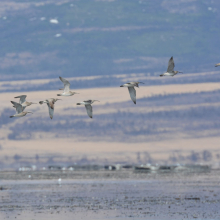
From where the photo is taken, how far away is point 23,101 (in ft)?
283

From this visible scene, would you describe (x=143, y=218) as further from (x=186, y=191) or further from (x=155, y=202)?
(x=186, y=191)

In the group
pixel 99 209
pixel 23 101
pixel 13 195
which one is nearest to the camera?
pixel 23 101

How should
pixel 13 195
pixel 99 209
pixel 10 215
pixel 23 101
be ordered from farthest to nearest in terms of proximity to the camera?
pixel 13 195, pixel 99 209, pixel 10 215, pixel 23 101

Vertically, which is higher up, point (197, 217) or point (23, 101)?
point (23, 101)

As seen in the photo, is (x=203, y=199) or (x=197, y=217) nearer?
(x=197, y=217)

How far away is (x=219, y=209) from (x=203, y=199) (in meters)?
15.9

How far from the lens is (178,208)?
98.8m

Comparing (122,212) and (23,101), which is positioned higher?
(23,101)

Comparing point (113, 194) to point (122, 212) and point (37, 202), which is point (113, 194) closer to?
point (37, 202)

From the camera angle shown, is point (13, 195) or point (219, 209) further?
point (13, 195)

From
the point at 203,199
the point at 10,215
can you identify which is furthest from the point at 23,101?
the point at 203,199

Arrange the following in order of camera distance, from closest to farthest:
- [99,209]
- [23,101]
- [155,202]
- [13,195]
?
[23,101] → [99,209] → [155,202] → [13,195]

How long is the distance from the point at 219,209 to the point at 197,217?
9247 mm

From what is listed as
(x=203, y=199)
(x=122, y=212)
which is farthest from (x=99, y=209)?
(x=203, y=199)
